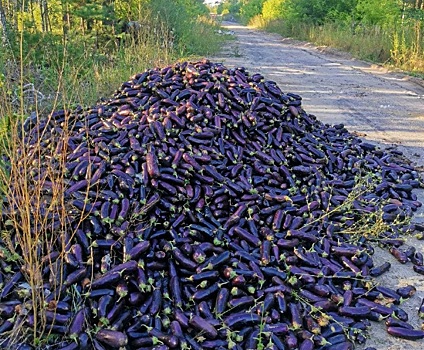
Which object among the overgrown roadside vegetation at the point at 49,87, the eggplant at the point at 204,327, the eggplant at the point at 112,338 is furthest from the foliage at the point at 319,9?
the eggplant at the point at 112,338

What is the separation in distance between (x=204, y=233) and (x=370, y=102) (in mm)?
7690

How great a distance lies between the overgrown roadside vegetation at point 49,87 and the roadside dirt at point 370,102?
93.6 inches

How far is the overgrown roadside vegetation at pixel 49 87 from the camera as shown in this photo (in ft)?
9.25

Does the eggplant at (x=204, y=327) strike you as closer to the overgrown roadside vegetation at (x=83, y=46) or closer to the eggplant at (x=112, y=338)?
the eggplant at (x=112, y=338)

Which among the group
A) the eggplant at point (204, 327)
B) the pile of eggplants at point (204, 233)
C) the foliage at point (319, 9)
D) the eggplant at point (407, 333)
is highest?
the foliage at point (319, 9)

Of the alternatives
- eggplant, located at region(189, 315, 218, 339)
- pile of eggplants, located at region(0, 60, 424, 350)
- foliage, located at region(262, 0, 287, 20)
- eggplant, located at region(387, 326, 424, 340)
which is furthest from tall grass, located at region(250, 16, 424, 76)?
eggplant, located at region(189, 315, 218, 339)

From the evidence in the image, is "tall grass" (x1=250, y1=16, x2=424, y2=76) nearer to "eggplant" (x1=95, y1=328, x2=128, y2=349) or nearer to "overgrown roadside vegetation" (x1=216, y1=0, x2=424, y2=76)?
"overgrown roadside vegetation" (x1=216, y1=0, x2=424, y2=76)

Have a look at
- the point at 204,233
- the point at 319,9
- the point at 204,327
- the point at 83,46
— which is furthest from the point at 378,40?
the point at 204,327

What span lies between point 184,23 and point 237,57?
2.75 meters

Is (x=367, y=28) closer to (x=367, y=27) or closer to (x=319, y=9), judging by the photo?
(x=367, y=27)

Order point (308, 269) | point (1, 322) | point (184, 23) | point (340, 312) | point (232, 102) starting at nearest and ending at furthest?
point (1, 322), point (340, 312), point (308, 269), point (232, 102), point (184, 23)

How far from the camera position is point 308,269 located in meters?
3.45

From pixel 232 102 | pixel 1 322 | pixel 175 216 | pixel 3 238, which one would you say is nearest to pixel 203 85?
pixel 232 102

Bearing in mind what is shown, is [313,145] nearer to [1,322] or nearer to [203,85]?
[203,85]
